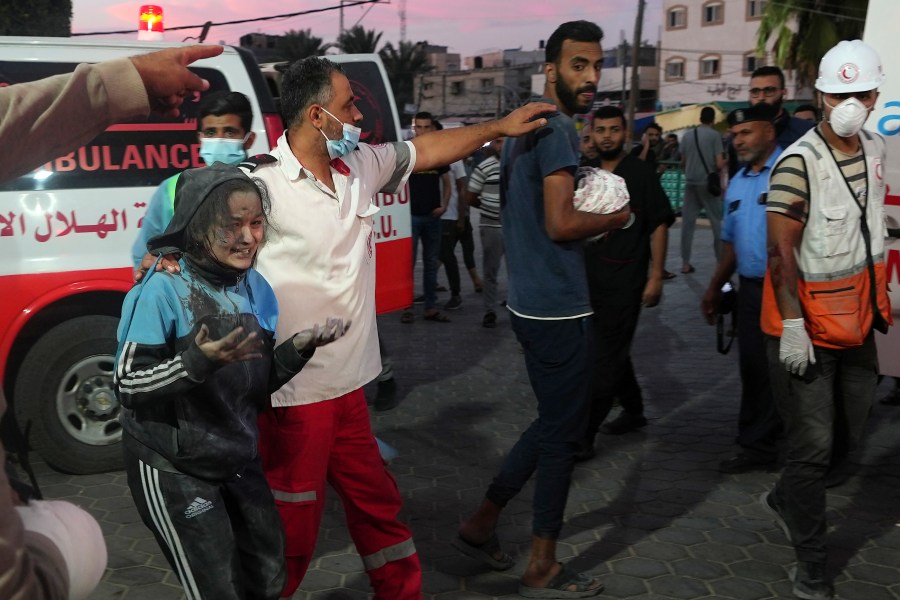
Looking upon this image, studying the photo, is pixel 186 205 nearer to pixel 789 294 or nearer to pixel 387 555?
pixel 387 555

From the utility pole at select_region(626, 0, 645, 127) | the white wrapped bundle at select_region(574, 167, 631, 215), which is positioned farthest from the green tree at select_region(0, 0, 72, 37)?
the utility pole at select_region(626, 0, 645, 127)

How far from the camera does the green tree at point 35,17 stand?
15820mm

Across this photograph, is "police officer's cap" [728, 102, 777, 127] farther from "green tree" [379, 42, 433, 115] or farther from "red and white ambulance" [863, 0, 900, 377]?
"green tree" [379, 42, 433, 115]

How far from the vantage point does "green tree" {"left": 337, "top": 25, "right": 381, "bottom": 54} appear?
205ft

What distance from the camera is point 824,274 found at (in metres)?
3.95

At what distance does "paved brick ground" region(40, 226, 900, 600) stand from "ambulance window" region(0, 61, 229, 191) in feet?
5.31

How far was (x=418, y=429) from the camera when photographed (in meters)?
6.33

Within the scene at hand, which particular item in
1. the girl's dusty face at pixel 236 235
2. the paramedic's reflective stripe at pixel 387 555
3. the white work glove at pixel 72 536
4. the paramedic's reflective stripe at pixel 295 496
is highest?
the girl's dusty face at pixel 236 235

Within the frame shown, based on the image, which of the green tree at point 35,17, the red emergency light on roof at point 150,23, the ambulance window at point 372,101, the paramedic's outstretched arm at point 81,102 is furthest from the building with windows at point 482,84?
the paramedic's outstretched arm at point 81,102

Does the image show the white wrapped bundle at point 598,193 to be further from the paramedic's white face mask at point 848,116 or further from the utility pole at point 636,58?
the utility pole at point 636,58

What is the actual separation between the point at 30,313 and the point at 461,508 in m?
2.45

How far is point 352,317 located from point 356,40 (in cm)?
6167

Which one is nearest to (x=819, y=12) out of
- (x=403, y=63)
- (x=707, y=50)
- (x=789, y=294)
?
(x=789, y=294)

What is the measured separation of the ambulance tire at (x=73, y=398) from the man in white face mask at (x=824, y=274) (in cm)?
352
